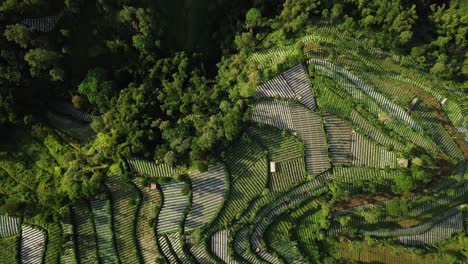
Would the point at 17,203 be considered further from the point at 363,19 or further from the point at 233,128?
the point at 363,19

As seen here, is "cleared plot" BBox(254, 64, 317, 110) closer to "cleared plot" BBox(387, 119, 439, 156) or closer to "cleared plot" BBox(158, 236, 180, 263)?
"cleared plot" BBox(387, 119, 439, 156)

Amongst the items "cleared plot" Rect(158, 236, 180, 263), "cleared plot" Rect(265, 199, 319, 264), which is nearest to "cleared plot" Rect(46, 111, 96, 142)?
"cleared plot" Rect(158, 236, 180, 263)

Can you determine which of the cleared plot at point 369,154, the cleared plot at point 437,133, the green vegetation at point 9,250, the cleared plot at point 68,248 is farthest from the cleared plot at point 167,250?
the cleared plot at point 437,133

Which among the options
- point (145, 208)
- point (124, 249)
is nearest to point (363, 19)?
point (145, 208)

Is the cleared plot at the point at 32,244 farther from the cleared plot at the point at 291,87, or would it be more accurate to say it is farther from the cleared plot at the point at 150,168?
the cleared plot at the point at 291,87

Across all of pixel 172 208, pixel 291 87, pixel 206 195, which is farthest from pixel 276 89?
pixel 172 208
